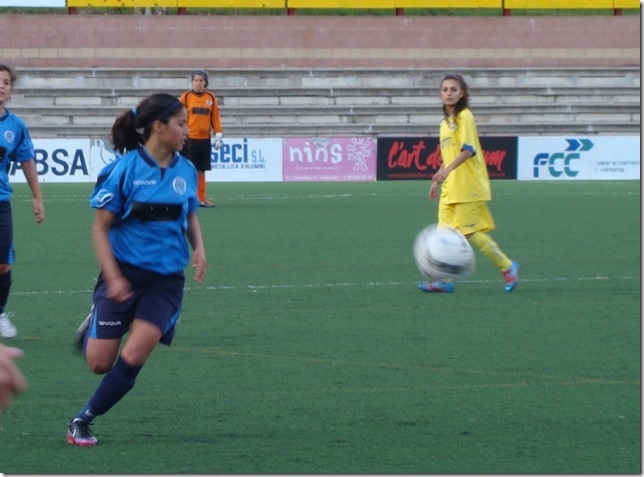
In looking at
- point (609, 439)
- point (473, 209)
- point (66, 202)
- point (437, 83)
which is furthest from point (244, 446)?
point (437, 83)

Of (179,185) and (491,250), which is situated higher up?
(179,185)

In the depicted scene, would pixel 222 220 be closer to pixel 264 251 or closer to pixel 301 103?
pixel 264 251

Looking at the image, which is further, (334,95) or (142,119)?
(334,95)

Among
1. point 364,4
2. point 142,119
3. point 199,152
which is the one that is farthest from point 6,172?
point 364,4

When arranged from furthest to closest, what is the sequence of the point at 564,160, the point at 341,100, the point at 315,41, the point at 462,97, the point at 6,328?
the point at 315,41 < the point at 341,100 < the point at 564,160 < the point at 462,97 < the point at 6,328

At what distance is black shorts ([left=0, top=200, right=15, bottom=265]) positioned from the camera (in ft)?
27.0

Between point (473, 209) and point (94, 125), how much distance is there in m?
20.6

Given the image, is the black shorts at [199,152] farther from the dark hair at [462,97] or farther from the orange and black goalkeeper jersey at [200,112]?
the dark hair at [462,97]

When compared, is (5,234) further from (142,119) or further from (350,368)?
(142,119)

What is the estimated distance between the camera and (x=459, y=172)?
1062 centimetres

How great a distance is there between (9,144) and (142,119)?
2.75 metres

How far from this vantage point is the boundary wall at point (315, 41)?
32094 mm

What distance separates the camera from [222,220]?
1728 cm

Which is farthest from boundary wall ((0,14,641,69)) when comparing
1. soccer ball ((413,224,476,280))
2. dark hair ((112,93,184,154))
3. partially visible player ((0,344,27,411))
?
partially visible player ((0,344,27,411))
